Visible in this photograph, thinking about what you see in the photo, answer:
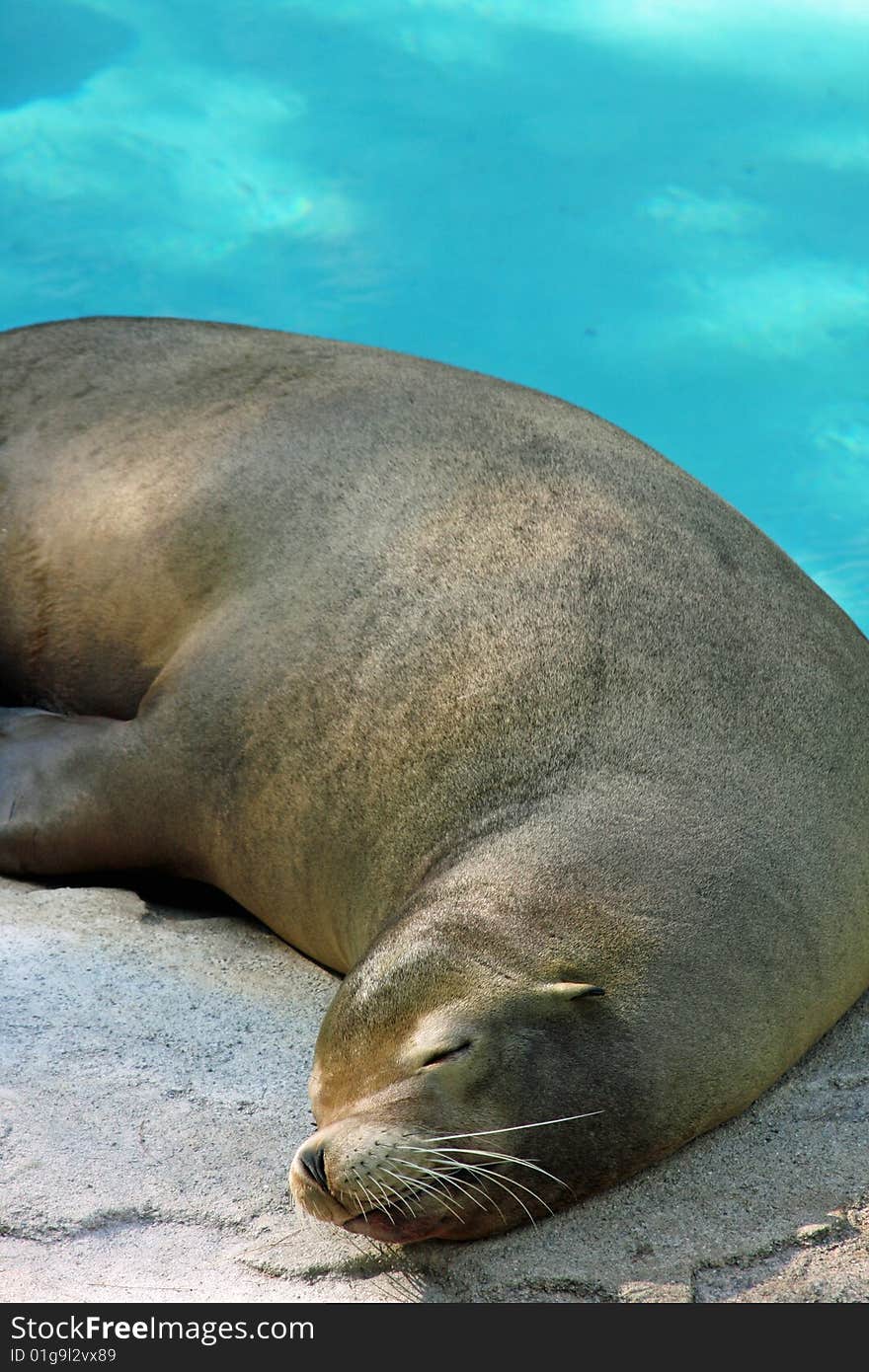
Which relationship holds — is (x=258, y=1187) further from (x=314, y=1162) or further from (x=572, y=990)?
(x=572, y=990)

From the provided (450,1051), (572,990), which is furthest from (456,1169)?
(572,990)

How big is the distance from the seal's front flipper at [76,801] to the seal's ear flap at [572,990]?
1515 millimetres

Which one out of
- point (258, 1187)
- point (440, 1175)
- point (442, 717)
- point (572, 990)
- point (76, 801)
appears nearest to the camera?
point (440, 1175)

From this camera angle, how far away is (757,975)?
272 centimetres

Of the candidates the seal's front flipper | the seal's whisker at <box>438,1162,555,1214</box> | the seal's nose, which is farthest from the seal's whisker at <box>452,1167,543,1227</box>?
the seal's front flipper

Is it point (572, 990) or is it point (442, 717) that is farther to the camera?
point (442, 717)

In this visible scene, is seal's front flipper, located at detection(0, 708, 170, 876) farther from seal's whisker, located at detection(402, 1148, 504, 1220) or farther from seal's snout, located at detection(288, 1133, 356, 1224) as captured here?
seal's whisker, located at detection(402, 1148, 504, 1220)

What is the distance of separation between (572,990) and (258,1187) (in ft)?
2.06

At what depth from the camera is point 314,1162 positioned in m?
2.40

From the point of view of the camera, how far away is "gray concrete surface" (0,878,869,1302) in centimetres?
241

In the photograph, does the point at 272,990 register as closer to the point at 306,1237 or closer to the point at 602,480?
the point at 306,1237

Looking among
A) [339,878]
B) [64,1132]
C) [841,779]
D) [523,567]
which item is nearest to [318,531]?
[523,567]

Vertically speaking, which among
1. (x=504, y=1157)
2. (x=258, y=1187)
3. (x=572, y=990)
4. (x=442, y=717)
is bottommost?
(x=258, y=1187)

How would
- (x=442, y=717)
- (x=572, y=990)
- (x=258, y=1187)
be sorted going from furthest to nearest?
(x=442, y=717) < (x=258, y=1187) < (x=572, y=990)
